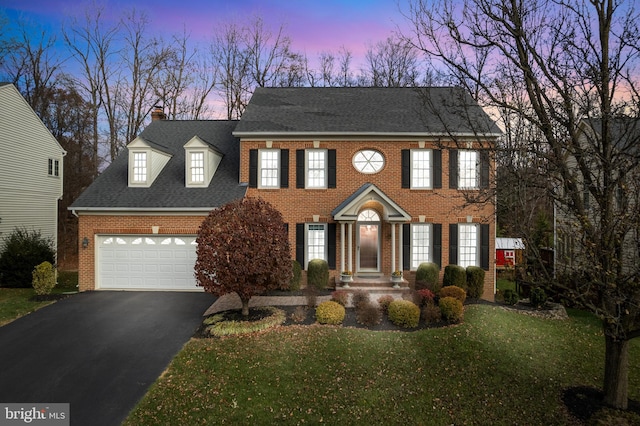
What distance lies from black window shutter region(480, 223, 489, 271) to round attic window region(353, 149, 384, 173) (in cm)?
481

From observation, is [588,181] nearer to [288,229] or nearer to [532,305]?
[532,305]

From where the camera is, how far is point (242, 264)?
346 inches

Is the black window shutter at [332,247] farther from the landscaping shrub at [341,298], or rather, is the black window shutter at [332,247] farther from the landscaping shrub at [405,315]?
the landscaping shrub at [405,315]

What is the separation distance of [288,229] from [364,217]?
3.16 meters

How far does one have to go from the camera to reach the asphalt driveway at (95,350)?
5918 mm

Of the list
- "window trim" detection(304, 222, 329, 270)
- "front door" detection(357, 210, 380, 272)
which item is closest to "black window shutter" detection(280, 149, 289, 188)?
"window trim" detection(304, 222, 329, 270)

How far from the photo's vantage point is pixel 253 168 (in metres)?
13.7

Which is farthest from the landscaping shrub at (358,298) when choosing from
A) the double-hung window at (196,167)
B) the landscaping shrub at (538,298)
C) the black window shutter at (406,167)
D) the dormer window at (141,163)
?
the dormer window at (141,163)

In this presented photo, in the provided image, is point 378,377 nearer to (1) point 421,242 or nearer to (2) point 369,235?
(2) point 369,235

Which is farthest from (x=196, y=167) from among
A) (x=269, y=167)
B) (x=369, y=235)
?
(x=369, y=235)

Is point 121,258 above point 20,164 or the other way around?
the other way around

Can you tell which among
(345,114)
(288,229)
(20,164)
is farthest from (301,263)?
(20,164)

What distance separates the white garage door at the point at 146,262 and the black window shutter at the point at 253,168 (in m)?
3.19

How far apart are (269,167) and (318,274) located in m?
4.84
